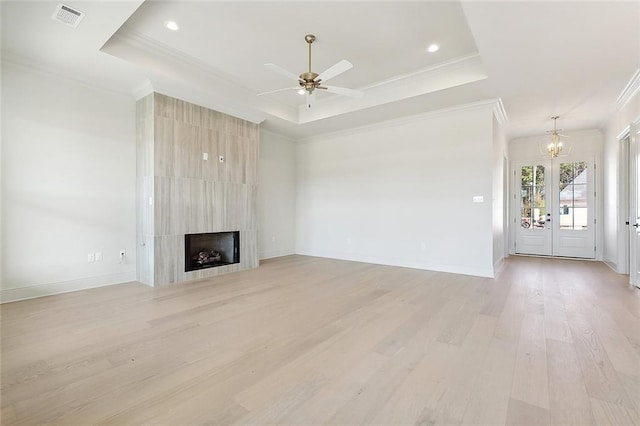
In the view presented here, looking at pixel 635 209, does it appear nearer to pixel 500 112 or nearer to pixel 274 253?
pixel 500 112

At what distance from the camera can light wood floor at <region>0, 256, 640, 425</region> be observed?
158 cm

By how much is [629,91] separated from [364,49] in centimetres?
404

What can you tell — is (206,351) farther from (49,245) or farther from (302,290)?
(49,245)

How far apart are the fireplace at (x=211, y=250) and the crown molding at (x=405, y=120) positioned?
312 cm

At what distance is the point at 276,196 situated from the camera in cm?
696

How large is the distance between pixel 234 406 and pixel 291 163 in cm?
623

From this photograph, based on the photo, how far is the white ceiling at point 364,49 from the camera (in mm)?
2834

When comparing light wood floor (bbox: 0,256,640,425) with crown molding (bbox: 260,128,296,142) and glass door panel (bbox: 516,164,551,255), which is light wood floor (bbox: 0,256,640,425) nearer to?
glass door panel (bbox: 516,164,551,255)

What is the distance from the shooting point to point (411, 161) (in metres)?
5.61

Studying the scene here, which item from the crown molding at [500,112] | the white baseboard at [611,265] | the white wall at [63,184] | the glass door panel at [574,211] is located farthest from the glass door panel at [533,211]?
the white wall at [63,184]

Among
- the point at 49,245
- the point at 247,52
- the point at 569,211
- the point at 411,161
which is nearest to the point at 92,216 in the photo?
the point at 49,245

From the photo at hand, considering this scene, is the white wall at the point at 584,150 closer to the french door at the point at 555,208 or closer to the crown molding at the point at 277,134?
the french door at the point at 555,208

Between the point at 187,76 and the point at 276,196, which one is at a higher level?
the point at 187,76

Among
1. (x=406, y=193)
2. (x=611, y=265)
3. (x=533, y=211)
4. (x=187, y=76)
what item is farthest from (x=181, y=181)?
(x=611, y=265)
